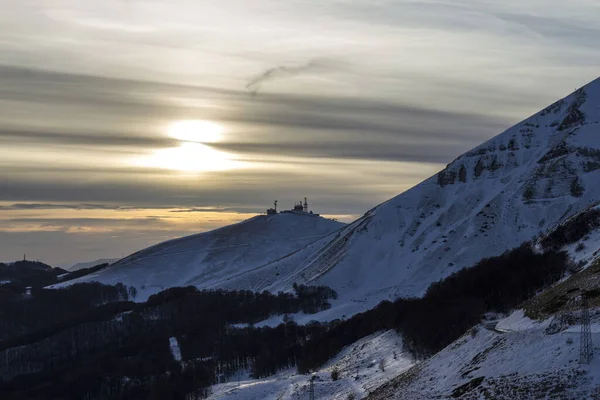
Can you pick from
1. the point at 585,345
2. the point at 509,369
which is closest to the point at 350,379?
the point at 509,369

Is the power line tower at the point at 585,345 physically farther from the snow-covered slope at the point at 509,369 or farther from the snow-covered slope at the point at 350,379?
the snow-covered slope at the point at 350,379

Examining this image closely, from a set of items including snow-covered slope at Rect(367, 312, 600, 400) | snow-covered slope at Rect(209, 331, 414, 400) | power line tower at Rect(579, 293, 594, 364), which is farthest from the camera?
snow-covered slope at Rect(209, 331, 414, 400)

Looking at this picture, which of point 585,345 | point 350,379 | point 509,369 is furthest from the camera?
point 350,379

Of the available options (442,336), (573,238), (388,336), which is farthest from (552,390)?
(573,238)

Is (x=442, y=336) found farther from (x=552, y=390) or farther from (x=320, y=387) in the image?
(x=552, y=390)

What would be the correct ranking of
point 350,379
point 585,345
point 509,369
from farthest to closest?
point 350,379 → point 509,369 → point 585,345

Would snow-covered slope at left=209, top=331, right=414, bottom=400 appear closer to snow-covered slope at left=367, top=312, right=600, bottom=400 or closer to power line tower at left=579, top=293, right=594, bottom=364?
snow-covered slope at left=367, top=312, right=600, bottom=400

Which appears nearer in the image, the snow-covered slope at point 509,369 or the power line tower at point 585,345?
the snow-covered slope at point 509,369

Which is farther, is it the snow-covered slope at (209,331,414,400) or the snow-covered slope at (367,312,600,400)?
the snow-covered slope at (209,331,414,400)

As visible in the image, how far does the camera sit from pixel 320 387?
118m

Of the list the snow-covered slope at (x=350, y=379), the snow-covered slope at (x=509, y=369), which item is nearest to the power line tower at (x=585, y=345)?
the snow-covered slope at (x=509, y=369)

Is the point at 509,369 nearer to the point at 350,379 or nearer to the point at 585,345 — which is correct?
the point at 585,345

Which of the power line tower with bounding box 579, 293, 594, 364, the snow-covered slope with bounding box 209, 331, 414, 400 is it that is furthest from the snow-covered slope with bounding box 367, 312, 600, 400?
the snow-covered slope with bounding box 209, 331, 414, 400

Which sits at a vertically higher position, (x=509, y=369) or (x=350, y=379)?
(x=509, y=369)
